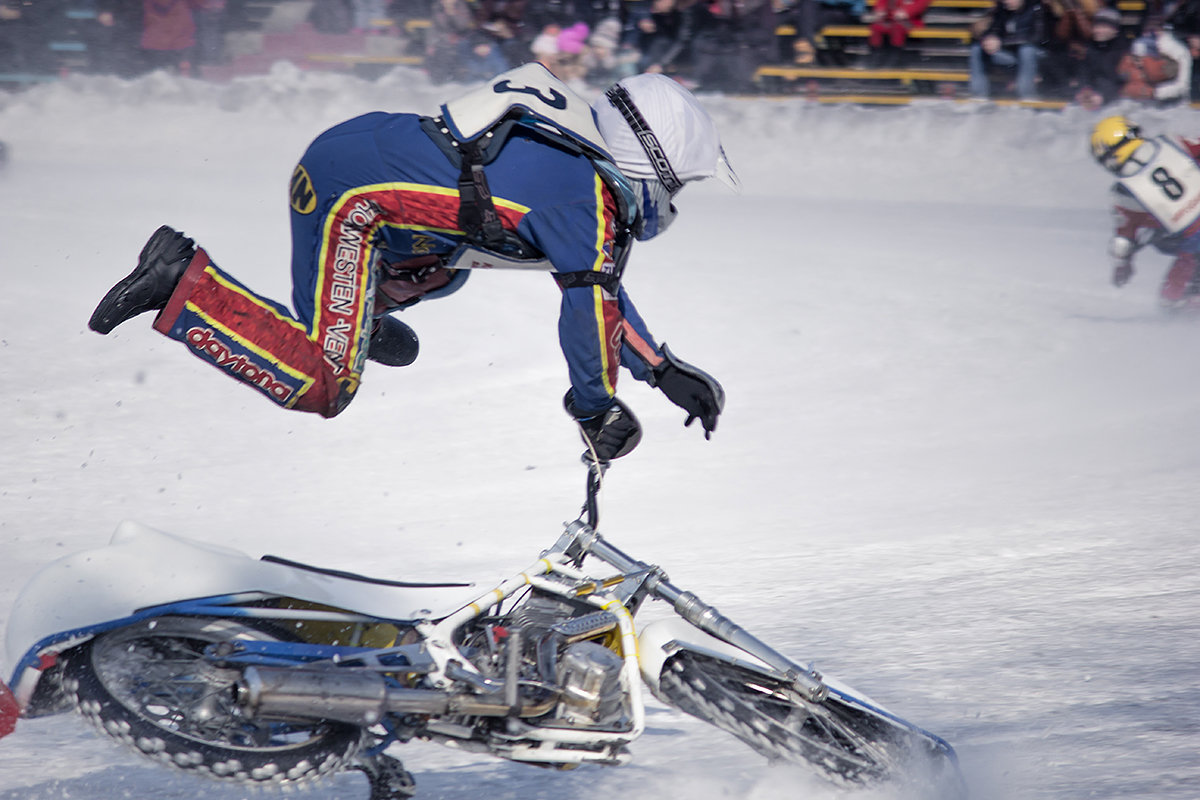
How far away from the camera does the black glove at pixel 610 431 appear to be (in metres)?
2.80

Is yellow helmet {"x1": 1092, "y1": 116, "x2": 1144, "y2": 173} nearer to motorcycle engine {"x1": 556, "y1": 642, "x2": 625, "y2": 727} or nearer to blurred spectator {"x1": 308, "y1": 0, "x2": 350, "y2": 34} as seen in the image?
motorcycle engine {"x1": 556, "y1": 642, "x2": 625, "y2": 727}

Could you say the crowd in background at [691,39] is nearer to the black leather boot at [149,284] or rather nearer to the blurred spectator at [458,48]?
the blurred spectator at [458,48]

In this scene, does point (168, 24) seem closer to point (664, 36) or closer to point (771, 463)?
point (664, 36)

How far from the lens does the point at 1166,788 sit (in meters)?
A: 2.65

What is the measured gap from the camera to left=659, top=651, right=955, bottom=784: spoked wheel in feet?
8.37

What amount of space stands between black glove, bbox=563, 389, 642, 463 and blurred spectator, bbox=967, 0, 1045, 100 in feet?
28.7

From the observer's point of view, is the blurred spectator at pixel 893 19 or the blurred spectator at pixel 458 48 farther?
the blurred spectator at pixel 458 48

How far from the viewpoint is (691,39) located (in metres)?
10.4

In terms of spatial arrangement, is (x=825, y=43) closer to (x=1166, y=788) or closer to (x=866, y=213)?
(x=866, y=213)

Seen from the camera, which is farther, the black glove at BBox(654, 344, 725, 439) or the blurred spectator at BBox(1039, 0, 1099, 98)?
the blurred spectator at BBox(1039, 0, 1099, 98)

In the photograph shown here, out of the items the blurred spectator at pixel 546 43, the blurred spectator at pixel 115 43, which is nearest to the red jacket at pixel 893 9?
the blurred spectator at pixel 546 43

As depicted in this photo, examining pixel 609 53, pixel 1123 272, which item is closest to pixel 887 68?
pixel 609 53

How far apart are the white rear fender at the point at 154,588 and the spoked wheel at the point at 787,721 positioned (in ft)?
1.75

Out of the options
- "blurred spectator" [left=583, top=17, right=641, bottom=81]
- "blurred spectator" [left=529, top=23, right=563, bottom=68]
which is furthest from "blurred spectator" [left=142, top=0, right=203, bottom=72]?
"blurred spectator" [left=583, top=17, right=641, bottom=81]
